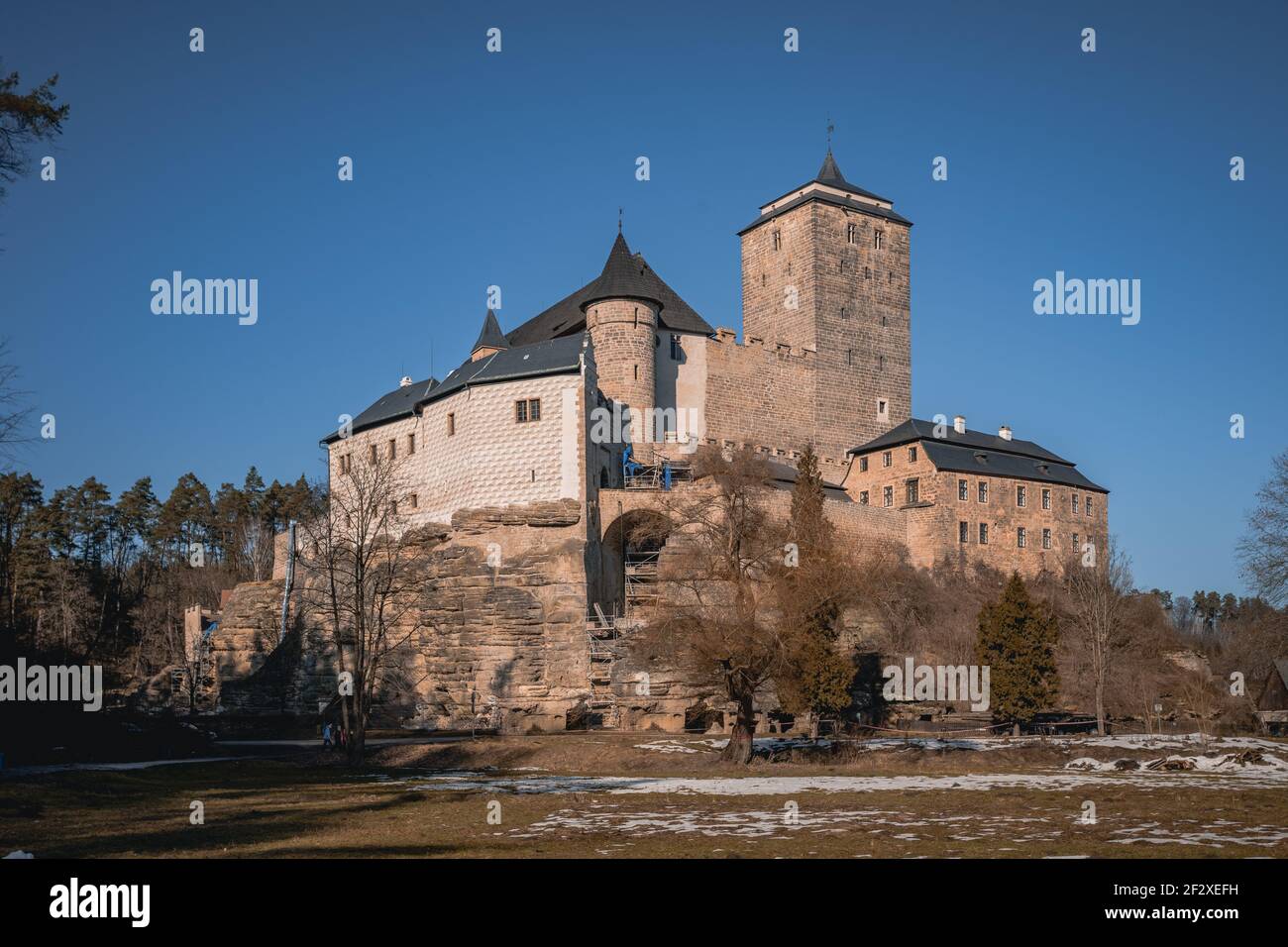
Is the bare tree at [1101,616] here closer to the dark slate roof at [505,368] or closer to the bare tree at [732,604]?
the bare tree at [732,604]

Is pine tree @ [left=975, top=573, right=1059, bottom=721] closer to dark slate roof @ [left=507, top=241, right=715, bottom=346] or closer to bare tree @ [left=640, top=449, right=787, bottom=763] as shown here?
bare tree @ [left=640, top=449, right=787, bottom=763]

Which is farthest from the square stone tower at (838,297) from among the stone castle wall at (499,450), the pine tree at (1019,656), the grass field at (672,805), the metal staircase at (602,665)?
the grass field at (672,805)

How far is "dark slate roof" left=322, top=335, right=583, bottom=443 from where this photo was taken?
48500 mm

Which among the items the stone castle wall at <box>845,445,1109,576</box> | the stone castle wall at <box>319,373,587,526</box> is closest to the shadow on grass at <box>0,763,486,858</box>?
the stone castle wall at <box>319,373,587,526</box>

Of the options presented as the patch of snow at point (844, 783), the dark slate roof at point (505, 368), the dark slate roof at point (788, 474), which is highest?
the dark slate roof at point (505, 368)

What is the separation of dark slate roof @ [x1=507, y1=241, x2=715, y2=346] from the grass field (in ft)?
124

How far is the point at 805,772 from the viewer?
27.0m

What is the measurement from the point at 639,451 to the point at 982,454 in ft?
77.7

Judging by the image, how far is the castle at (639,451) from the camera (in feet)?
151

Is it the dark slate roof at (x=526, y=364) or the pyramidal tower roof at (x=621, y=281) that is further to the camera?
the pyramidal tower roof at (x=621, y=281)

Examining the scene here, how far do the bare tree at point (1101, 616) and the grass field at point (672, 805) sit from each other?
29.7ft

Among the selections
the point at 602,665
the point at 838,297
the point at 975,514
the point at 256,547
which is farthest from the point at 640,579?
the point at 256,547

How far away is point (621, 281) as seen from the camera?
204ft
